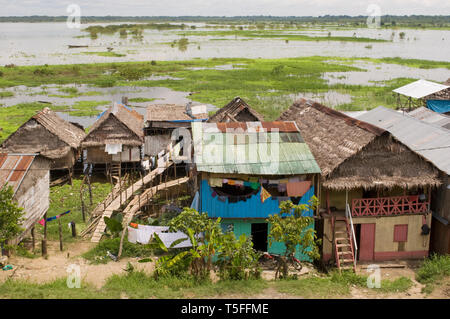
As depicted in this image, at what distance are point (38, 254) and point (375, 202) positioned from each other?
998 cm

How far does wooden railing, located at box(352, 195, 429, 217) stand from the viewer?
1384 cm

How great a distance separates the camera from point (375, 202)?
1397cm

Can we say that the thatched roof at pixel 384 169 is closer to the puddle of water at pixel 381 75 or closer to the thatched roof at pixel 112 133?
the thatched roof at pixel 112 133

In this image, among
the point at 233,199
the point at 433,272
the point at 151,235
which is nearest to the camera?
the point at 433,272

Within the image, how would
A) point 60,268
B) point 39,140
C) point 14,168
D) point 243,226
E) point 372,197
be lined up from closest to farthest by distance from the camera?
point 60,268 < point 243,226 < point 14,168 < point 372,197 < point 39,140

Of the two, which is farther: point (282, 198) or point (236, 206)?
point (282, 198)

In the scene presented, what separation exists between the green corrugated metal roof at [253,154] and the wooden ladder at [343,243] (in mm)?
1854

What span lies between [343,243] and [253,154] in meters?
3.76

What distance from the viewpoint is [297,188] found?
44.2ft

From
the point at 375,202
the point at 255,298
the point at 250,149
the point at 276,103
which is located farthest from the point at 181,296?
the point at 276,103

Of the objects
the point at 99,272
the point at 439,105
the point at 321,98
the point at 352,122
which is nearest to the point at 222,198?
the point at 99,272

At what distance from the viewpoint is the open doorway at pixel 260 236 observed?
560 inches

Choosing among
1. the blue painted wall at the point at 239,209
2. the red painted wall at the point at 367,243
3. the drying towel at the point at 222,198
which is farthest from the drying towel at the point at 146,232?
the red painted wall at the point at 367,243

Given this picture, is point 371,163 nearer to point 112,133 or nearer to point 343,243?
point 343,243
